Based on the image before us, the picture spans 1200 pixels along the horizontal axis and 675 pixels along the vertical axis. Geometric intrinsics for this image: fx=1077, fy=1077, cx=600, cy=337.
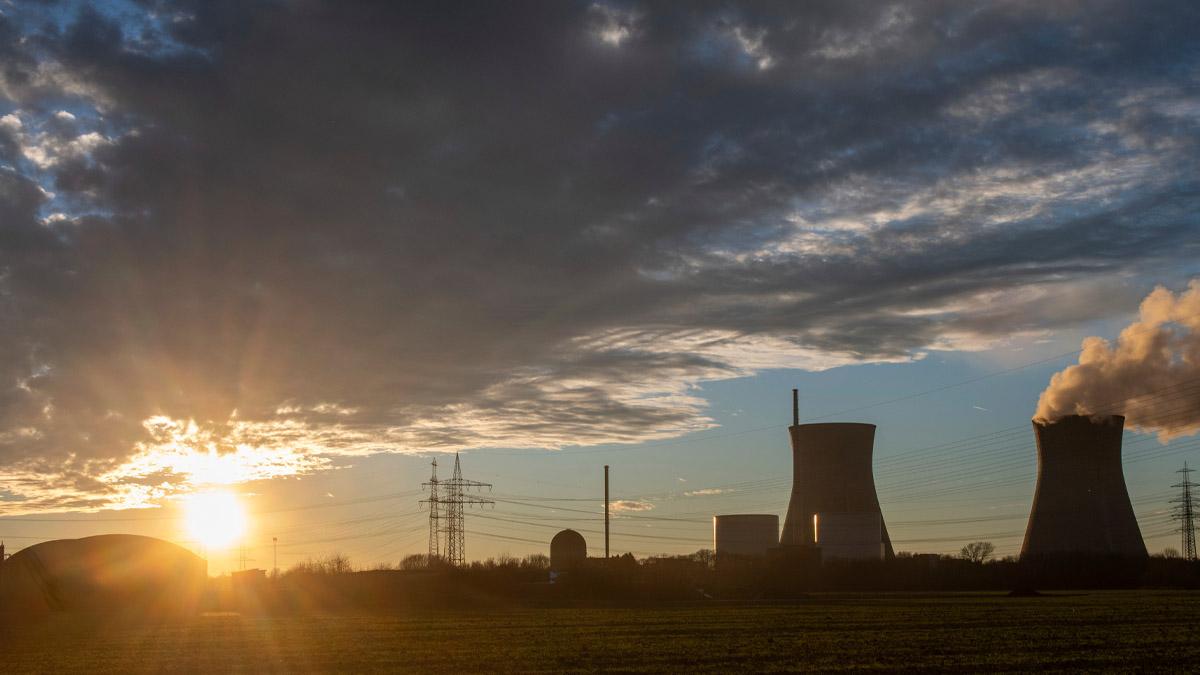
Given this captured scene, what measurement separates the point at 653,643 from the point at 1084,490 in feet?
164

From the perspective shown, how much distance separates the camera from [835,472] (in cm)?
7125

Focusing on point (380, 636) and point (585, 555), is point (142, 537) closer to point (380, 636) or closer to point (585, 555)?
point (585, 555)

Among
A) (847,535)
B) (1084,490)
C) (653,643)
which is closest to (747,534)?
(847,535)

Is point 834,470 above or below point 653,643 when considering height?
above

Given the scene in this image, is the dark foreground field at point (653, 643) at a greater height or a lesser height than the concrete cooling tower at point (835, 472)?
lesser

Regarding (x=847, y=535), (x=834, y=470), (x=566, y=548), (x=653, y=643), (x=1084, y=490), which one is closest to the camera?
(x=653, y=643)

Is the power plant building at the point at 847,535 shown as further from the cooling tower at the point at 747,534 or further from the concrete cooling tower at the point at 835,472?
the cooling tower at the point at 747,534

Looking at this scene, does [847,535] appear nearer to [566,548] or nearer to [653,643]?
[566,548]

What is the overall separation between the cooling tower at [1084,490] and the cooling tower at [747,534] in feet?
72.5

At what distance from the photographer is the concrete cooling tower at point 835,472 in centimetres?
7050

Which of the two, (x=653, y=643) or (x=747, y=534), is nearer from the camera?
(x=653, y=643)

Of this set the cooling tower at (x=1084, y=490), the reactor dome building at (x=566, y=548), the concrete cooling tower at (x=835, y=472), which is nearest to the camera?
the cooling tower at (x=1084, y=490)

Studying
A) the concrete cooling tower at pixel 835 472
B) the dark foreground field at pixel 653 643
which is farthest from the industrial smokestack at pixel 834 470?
the dark foreground field at pixel 653 643

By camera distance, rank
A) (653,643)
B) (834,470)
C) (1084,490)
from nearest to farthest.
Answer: (653,643), (1084,490), (834,470)
